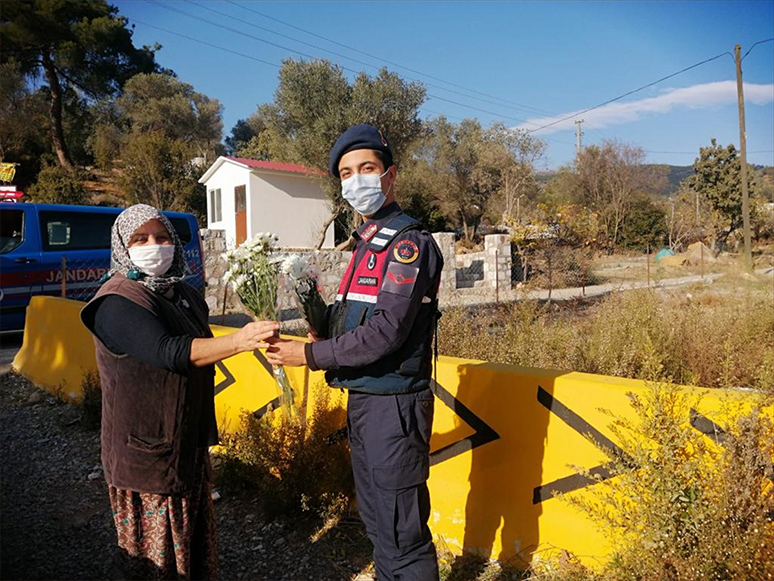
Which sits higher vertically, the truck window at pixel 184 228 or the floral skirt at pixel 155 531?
the truck window at pixel 184 228

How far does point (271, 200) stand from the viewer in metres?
25.1

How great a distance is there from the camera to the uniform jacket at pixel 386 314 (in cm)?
213

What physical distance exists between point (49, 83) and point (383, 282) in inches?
1340

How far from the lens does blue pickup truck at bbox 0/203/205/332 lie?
955 cm

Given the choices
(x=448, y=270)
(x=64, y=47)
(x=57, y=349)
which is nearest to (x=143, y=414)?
(x=57, y=349)

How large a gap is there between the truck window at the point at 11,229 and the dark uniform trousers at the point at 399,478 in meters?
9.54

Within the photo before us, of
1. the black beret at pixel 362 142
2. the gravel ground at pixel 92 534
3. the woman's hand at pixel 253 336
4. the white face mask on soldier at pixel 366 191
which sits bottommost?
the gravel ground at pixel 92 534

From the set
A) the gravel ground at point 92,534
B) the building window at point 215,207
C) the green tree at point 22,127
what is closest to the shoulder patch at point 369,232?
the gravel ground at point 92,534

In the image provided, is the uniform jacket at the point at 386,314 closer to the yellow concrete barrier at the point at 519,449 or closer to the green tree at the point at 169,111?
the yellow concrete barrier at the point at 519,449

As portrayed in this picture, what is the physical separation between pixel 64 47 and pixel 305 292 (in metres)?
32.2

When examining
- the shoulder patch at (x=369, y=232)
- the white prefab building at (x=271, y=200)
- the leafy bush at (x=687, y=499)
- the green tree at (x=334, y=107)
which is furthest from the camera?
the white prefab building at (x=271, y=200)

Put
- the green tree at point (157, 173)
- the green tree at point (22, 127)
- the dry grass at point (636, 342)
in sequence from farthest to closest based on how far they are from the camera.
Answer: the green tree at point (22, 127), the green tree at point (157, 173), the dry grass at point (636, 342)

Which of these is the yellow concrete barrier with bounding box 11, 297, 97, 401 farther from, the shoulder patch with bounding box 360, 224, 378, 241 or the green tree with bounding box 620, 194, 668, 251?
the green tree with bounding box 620, 194, 668, 251

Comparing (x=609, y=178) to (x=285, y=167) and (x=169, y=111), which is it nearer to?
(x=285, y=167)
